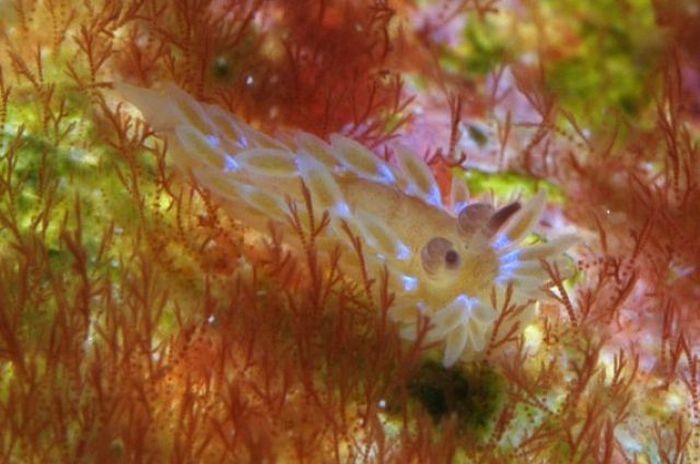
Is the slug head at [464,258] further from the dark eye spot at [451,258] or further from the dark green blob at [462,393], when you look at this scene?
the dark green blob at [462,393]

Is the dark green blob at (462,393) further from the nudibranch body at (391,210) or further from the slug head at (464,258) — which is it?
the slug head at (464,258)

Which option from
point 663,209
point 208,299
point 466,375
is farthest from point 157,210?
point 663,209

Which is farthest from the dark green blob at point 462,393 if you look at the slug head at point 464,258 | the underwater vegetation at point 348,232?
the slug head at point 464,258

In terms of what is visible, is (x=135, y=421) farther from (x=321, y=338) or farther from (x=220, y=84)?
(x=220, y=84)

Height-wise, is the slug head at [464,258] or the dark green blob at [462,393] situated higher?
the slug head at [464,258]

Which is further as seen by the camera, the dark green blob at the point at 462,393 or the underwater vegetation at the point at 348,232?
the dark green blob at the point at 462,393

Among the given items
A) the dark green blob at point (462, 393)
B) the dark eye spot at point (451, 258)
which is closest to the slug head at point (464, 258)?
the dark eye spot at point (451, 258)

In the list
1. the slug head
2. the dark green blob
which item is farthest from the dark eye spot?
the dark green blob
